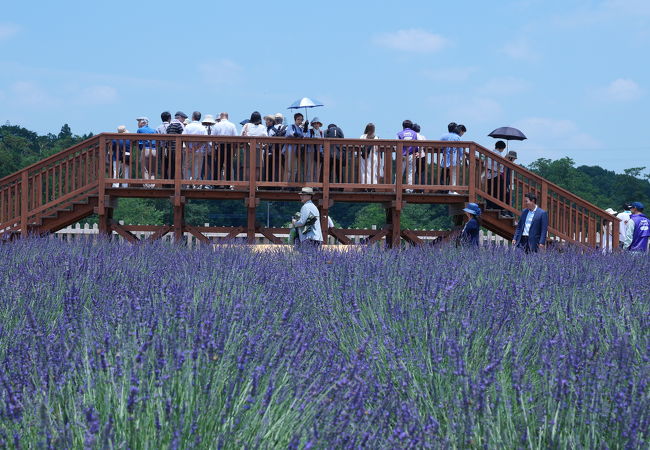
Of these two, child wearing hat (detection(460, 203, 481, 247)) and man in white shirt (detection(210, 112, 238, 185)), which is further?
man in white shirt (detection(210, 112, 238, 185))

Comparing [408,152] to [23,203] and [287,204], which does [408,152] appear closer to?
[23,203]

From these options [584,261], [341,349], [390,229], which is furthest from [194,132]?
[341,349]

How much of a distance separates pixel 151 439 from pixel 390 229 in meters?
15.3

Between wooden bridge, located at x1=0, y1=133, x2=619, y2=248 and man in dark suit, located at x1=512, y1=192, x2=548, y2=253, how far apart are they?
12.6 ft

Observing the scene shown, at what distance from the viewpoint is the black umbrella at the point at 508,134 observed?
19406 mm

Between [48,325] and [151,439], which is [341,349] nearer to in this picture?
[48,325]

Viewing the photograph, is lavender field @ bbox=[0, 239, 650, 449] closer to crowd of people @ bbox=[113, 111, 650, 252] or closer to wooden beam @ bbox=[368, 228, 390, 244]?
crowd of people @ bbox=[113, 111, 650, 252]

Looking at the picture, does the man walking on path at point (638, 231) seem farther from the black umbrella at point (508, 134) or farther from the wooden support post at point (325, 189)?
the wooden support post at point (325, 189)

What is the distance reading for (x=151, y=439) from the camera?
3201 mm

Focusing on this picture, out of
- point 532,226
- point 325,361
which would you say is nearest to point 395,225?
point 532,226

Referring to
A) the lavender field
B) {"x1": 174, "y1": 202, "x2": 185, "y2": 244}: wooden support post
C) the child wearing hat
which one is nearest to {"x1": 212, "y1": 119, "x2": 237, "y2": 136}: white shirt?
{"x1": 174, "y1": 202, "x2": 185, "y2": 244}: wooden support post

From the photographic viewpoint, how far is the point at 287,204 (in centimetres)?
10625

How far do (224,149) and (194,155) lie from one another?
0.56 meters

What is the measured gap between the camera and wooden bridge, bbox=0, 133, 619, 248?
54.3 feet
